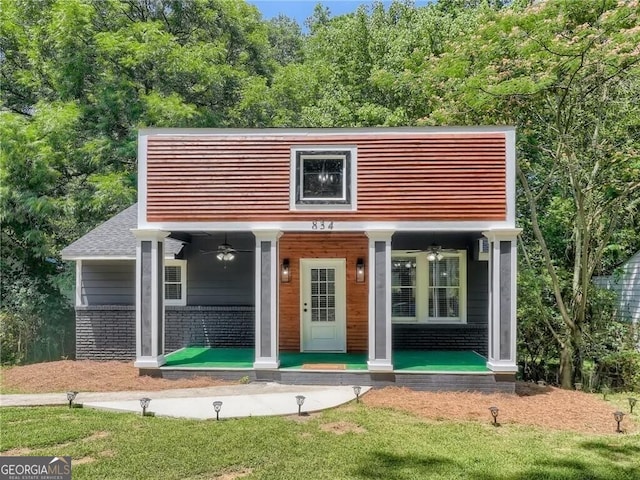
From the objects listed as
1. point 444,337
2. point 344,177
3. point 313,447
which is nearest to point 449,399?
point 444,337

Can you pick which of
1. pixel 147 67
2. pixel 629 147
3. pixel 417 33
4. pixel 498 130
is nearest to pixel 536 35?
pixel 498 130

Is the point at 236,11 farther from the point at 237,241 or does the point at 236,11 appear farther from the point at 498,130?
the point at 498,130

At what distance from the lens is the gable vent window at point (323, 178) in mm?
8375

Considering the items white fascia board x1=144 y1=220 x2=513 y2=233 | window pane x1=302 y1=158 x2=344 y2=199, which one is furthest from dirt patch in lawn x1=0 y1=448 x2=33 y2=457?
window pane x1=302 y1=158 x2=344 y2=199

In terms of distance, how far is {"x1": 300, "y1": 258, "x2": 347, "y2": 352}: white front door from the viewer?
33.6ft

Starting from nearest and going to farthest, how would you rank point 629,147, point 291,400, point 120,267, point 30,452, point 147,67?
point 30,452 < point 291,400 < point 629,147 < point 120,267 < point 147,67

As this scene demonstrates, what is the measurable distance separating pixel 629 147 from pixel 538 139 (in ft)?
7.47

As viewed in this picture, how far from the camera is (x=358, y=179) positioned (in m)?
8.34

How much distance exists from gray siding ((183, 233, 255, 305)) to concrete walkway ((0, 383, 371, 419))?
10.2ft

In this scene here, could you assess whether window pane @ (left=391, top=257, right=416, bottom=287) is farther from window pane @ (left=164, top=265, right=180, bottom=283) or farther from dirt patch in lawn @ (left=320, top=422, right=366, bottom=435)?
window pane @ (left=164, top=265, right=180, bottom=283)

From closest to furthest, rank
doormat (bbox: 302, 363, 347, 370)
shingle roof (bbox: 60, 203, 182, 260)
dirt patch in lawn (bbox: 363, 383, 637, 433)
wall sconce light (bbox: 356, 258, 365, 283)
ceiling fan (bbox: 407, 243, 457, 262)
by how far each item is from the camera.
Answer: dirt patch in lawn (bbox: 363, 383, 637, 433) → doormat (bbox: 302, 363, 347, 370) → ceiling fan (bbox: 407, 243, 457, 262) → wall sconce light (bbox: 356, 258, 365, 283) → shingle roof (bbox: 60, 203, 182, 260)

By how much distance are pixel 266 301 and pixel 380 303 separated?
206 centimetres

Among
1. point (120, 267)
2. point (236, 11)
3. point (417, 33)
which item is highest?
point (236, 11)

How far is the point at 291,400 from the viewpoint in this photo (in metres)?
7.10
